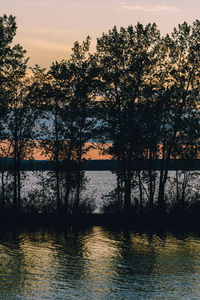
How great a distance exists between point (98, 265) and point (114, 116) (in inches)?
1083

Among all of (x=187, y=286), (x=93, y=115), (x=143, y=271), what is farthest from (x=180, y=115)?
(x=187, y=286)

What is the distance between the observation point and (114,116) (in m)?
72.2

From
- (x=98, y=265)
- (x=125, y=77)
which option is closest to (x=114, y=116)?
(x=125, y=77)

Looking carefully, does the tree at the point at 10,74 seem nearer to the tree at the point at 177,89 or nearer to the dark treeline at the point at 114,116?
the dark treeline at the point at 114,116

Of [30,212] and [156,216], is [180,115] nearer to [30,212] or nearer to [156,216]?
[156,216]

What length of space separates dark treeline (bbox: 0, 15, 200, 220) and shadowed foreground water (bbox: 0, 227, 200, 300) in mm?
6293

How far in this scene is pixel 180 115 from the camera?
7250 cm

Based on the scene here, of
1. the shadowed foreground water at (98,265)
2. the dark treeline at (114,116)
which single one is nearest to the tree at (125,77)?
the dark treeline at (114,116)

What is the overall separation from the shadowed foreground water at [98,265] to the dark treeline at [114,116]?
20.6ft

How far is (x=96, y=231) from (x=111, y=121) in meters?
13.2

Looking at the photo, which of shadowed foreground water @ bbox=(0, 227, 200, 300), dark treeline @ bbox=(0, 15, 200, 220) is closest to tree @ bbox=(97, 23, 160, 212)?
dark treeline @ bbox=(0, 15, 200, 220)

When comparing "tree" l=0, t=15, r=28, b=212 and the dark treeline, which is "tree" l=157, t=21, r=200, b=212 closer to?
the dark treeline

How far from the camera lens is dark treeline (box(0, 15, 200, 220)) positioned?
231 ft

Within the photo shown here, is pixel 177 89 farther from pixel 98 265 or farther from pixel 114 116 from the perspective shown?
pixel 98 265
